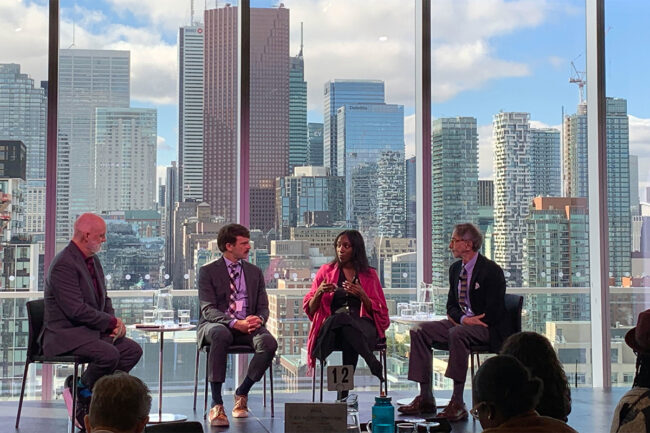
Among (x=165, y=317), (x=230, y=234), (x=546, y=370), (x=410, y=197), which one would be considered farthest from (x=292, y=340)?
(x=546, y=370)

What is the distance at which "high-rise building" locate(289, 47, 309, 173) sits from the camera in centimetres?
619

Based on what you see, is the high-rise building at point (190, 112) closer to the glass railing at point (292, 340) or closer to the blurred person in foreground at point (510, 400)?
the glass railing at point (292, 340)

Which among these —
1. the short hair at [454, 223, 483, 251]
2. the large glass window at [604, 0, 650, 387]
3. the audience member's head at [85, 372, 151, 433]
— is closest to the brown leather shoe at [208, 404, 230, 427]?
the short hair at [454, 223, 483, 251]

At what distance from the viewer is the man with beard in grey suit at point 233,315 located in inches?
188

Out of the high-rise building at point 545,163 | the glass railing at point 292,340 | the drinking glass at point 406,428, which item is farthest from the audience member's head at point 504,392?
the high-rise building at point 545,163

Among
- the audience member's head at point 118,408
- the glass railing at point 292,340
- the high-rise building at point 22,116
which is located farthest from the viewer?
the high-rise building at point 22,116

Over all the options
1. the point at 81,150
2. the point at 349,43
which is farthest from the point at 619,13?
the point at 81,150

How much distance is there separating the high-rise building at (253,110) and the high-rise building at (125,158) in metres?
0.43

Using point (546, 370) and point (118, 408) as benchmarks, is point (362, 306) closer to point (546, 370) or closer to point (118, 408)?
point (546, 370)

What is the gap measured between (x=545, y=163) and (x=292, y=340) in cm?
252

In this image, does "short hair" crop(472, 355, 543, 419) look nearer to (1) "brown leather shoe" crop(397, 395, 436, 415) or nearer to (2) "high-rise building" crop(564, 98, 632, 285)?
(1) "brown leather shoe" crop(397, 395, 436, 415)

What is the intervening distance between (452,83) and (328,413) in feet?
14.0

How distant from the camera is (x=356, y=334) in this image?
4953 mm

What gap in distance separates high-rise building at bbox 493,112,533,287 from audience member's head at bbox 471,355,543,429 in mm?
4245
